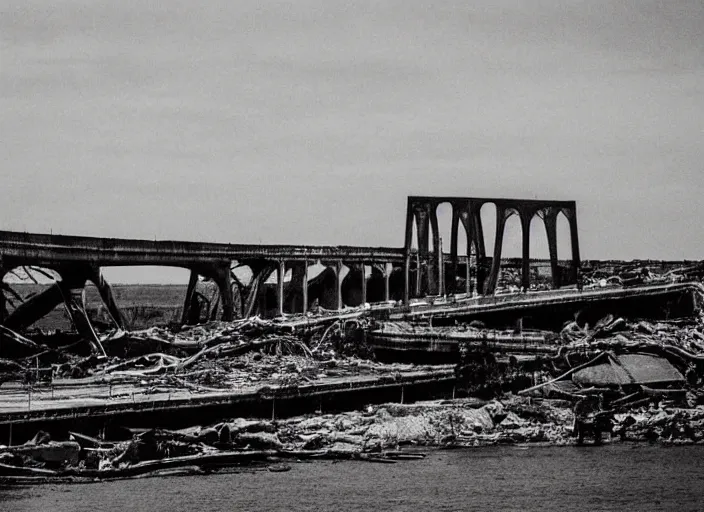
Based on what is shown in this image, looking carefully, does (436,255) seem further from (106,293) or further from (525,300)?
(106,293)

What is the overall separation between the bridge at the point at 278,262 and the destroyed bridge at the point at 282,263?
0.06 m

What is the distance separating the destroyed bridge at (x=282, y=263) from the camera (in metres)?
60.6

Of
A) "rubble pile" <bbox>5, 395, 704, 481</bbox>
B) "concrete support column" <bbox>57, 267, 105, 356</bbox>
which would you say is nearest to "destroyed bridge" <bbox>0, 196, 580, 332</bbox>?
"concrete support column" <bbox>57, 267, 105, 356</bbox>

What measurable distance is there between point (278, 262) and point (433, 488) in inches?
1856

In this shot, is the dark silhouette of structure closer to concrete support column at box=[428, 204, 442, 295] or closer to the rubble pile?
concrete support column at box=[428, 204, 442, 295]

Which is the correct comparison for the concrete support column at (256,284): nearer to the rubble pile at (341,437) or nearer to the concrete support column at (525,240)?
the concrete support column at (525,240)

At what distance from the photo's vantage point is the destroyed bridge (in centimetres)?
6056

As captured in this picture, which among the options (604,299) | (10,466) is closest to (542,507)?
(10,466)

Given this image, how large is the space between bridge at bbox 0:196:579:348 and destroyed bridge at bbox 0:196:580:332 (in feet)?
0.19

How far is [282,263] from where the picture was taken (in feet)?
273

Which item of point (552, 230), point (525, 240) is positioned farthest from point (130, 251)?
point (552, 230)

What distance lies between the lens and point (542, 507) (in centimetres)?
3541

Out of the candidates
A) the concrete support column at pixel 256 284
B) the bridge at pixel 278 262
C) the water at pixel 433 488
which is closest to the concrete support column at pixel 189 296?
the bridge at pixel 278 262

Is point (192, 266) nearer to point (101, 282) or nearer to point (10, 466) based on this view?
point (101, 282)
